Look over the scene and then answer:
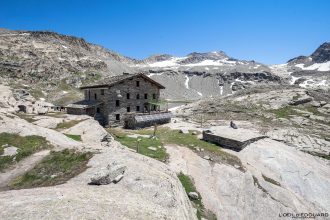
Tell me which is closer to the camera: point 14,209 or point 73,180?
point 14,209

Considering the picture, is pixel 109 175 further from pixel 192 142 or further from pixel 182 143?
pixel 192 142

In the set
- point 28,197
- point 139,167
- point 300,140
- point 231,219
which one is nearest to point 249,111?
point 300,140

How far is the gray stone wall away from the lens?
54.5 m

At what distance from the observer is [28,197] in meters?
13.9

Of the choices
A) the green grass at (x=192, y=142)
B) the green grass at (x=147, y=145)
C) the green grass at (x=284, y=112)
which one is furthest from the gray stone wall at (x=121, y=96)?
the green grass at (x=284, y=112)

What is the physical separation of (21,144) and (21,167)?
5.42 m

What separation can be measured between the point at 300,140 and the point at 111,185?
144 feet

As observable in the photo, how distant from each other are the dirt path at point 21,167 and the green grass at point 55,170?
24.1 inches

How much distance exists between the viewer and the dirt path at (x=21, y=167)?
20.5m

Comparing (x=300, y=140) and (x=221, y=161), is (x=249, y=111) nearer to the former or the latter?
(x=300, y=140)

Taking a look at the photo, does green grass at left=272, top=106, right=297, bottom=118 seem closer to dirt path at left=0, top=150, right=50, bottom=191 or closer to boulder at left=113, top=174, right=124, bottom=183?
dirt path at left=0, top=150, right=50, bottom=191

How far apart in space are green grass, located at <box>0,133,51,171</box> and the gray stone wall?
2592 cm

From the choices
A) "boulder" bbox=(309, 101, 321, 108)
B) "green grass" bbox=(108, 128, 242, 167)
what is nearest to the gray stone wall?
"green grass" bbox=(108, 128, 242, 167)

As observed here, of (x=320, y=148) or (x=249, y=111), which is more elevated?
(x=249, y=111)
